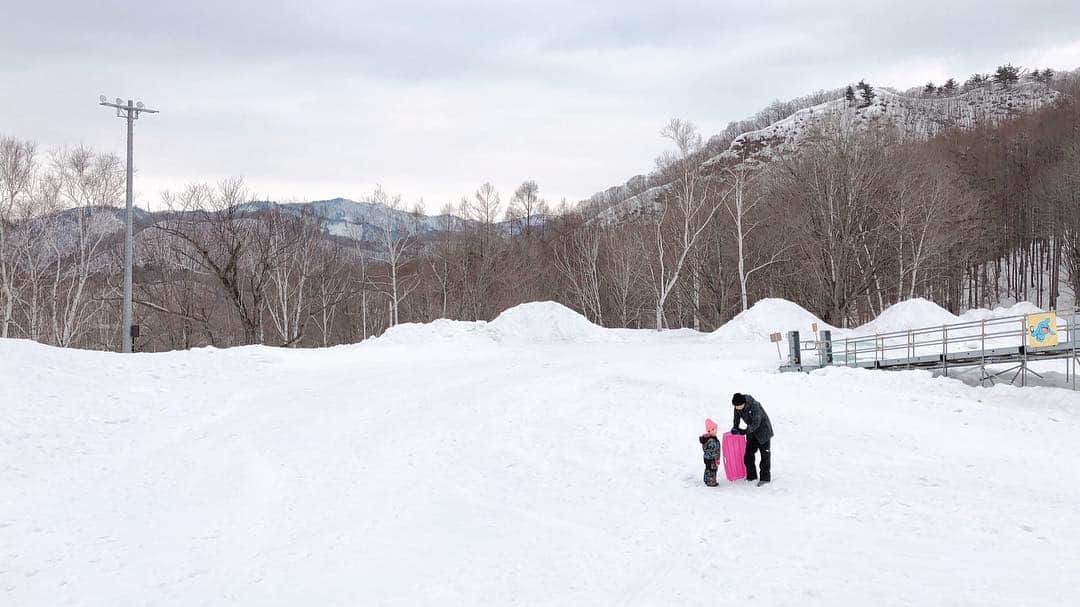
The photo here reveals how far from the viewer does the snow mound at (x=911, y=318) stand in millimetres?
30281

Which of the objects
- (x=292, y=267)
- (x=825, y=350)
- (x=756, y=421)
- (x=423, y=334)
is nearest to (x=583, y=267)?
(x=292, y=267)

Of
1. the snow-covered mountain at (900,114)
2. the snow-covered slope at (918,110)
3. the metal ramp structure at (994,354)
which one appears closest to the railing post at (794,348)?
the metal ramp structure at (994,354)

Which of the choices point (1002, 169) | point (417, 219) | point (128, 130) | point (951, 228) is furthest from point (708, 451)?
point (1002, 169)

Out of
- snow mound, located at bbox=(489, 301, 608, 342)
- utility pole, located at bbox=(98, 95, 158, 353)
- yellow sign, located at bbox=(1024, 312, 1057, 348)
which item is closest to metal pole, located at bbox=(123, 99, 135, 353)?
utility pole, located at bbox=(98, 95, 158, 353)

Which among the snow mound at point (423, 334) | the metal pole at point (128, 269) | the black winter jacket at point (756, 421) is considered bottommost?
the black winter jacket at point (756, 421)

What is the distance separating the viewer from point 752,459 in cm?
941

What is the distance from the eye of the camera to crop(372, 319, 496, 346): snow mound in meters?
28.5

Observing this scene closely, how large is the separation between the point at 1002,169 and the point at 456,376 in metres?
60.1

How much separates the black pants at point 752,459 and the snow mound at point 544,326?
79.3 feet

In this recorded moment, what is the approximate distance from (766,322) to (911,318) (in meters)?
6.64

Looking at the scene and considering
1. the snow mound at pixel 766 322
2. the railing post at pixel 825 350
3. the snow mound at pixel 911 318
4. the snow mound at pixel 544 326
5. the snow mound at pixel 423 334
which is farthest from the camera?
the snow mound at pixel 544 326

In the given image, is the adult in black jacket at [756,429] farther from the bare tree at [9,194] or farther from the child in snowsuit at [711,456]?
the bare tree at [9,194]

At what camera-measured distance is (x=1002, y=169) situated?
189 ft

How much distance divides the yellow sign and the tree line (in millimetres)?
21845
